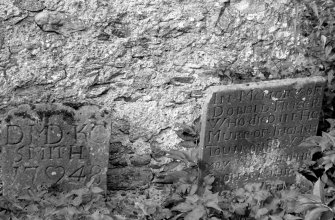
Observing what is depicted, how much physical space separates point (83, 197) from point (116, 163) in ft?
1.79

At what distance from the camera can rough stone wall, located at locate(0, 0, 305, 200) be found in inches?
157

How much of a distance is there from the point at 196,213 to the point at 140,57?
1.29 meters

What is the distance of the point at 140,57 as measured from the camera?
425 centimetres

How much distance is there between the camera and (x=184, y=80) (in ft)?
14.5

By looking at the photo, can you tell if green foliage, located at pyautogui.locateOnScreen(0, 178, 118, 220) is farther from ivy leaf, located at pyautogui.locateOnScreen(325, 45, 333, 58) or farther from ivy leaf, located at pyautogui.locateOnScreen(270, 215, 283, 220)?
ivy leaf, located at pyautogui.locateOnScreen(325, 45, 333, 58)

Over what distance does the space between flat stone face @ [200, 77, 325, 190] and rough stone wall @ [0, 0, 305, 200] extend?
312 millimetres

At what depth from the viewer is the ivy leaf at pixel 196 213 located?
146 inches

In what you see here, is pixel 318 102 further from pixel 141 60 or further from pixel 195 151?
pixel 141 60

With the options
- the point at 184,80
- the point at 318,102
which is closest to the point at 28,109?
the point at 184,80

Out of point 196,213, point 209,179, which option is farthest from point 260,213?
point 209,179

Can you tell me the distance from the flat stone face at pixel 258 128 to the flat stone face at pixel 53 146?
83 cm

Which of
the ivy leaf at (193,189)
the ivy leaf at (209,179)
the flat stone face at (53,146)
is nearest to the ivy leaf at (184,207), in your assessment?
the ivy leaf at (193,189)

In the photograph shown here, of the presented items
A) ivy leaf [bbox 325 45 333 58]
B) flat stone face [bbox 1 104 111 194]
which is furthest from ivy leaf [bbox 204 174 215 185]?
ivy leaf [bbox 325 45 333 58]

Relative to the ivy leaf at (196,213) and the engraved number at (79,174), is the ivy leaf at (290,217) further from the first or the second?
the engraved number at (79,174)
